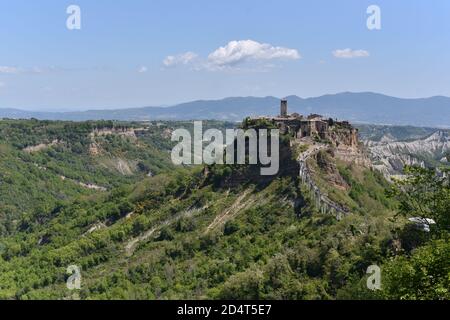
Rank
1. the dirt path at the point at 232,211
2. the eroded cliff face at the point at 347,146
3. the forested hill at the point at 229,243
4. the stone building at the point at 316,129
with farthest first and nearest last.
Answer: the eroded cliff face at the point at 347,146 < the stone building at the point at 316,129 < the dirt path at the point at 232,211 < the forested hill at the point at 229,243

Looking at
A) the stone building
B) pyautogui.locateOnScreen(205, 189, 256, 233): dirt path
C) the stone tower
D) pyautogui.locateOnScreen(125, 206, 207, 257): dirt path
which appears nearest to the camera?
pyautogui.locateOnScreen(205, 189, 256, 233): dirt path

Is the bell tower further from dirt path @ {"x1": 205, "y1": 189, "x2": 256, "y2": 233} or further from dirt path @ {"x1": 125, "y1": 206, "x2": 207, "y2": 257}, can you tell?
dirt path @ {"x1": 125, "y1": 206, "x2": 207, "y2": 257}

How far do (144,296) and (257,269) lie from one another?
486 inches

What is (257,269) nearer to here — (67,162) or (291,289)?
(291,289)

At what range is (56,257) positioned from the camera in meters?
72.5

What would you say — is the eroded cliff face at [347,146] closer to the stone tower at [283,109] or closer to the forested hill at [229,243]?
the forested hill at [229,243]

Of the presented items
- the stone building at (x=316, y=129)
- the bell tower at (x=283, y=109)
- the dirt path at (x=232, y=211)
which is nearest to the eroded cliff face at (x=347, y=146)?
the stone building at (x=316, y=129)

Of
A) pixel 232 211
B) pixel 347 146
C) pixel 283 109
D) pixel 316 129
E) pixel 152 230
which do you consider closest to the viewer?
pixel 232 211

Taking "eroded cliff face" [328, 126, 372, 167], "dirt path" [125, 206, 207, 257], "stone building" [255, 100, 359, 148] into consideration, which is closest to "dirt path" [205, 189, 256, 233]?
"dirt path" [125, 206, 207, 257]

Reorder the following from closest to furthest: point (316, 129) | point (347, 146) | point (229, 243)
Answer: point (229, 243)
point (316, 129)
point (347, 146)

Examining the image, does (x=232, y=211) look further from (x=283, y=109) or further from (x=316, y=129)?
(x=283, y=109)

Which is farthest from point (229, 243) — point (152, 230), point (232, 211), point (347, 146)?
point (347, 146)

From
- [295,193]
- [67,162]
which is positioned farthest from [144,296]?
[67,162]

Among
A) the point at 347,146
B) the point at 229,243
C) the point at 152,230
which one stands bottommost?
the point at 152,230
